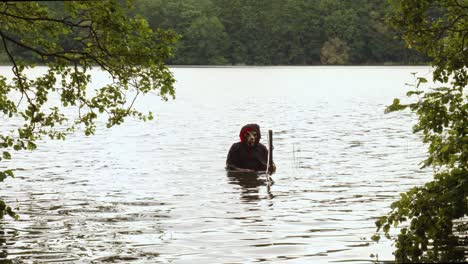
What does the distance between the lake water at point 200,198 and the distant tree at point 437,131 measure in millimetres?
1626

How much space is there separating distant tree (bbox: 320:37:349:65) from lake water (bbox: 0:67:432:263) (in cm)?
14437

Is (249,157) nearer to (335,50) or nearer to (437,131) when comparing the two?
(437,131)

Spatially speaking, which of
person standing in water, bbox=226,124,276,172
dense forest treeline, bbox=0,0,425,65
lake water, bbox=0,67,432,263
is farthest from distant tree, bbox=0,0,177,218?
dense forest treeline, bbox=0,0,425,65

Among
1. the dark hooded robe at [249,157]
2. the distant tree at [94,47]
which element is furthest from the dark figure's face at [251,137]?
the distant tree at [94,47]

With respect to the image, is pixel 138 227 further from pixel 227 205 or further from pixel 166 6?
pixel 166 6

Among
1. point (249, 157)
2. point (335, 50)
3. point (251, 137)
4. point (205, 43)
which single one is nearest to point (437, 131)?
point (251, 137)

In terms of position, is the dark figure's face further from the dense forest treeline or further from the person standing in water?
the dense forest treeline

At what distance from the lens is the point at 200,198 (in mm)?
19672

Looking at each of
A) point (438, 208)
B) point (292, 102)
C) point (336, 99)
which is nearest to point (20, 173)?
point (438, 208)

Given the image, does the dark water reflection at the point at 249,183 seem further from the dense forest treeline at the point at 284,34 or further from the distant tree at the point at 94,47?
the dense forest treeline at the point at 284,34

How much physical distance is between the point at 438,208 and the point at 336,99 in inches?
2731

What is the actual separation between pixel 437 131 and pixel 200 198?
31.2ft

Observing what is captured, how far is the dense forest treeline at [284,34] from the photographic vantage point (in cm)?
18500

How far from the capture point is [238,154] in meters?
24.4
